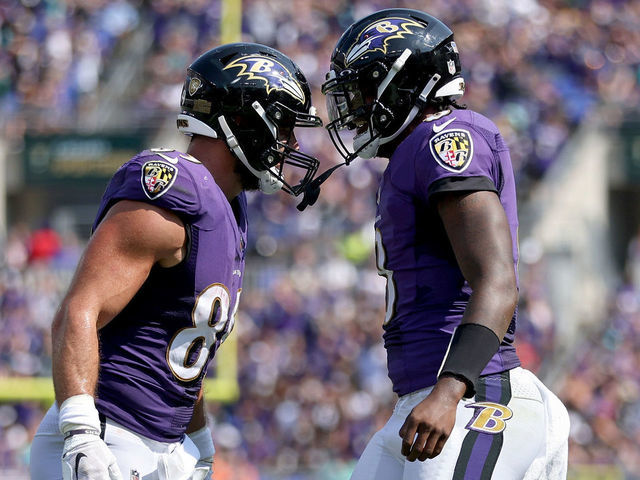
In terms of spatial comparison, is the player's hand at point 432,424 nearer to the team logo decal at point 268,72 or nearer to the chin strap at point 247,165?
the chin strap at point 247,165

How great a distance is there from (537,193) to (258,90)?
1056cm

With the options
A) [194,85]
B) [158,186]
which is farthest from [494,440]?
[194,85]

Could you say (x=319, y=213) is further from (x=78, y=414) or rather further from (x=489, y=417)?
(x=78, y=414)

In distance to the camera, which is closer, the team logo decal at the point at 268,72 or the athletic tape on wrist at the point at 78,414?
the athletic tape on wrist at the point at 78,414

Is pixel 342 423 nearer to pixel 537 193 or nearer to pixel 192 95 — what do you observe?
pixel 537 193

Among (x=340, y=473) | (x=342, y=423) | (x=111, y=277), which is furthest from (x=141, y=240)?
(x=342, y=423)

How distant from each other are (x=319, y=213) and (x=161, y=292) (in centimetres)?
970

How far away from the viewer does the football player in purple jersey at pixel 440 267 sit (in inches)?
119

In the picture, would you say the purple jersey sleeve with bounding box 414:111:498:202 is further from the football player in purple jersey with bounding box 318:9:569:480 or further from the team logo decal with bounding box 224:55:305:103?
the team logo decal with bounding box 224:55:305:103

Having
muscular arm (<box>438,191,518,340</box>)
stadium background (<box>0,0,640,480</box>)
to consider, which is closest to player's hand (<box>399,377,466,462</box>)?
muscular arm (<box>438,191,518,340</box>)

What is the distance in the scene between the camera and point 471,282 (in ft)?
10.1

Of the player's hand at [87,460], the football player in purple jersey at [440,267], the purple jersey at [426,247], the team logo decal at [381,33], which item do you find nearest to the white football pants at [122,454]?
the player's hand at [87,460]

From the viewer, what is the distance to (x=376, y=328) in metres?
11.8

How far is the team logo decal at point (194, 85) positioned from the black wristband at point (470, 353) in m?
1.38
